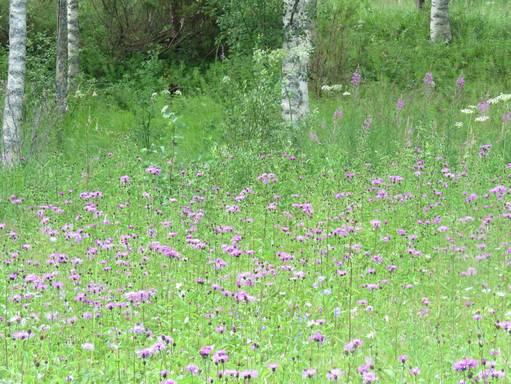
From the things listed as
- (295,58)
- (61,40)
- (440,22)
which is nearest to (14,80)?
(61,40)

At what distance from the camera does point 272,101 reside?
11.1 metres

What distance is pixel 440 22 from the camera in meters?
20.2

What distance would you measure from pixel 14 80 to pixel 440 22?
12.0 meters

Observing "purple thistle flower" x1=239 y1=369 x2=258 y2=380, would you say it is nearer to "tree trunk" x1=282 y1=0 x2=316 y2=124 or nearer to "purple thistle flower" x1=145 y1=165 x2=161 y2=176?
"purple thistle flower" x1=145 y1=165 x2=161 y2=176

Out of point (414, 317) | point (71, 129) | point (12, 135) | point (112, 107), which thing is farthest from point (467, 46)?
point (414, 317)

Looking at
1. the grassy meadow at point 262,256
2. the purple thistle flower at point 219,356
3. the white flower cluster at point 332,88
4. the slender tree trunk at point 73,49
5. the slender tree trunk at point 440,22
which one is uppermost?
the slender tree trunk at point 440,22

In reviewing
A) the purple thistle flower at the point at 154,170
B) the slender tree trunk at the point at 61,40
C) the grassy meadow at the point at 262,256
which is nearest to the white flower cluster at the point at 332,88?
the grassy meadow at the point at 262,256

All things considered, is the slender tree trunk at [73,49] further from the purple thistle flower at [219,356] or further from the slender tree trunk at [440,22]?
the purple thistle flower at [219,356]

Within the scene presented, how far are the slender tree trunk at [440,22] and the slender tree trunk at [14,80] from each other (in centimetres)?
1163

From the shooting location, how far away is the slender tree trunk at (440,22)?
20109 millimetres

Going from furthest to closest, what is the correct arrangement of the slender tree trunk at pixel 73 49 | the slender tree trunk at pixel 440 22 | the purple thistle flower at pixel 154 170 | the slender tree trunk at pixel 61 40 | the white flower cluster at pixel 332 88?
the slender tree trunk at pixel 440 22 → the slender tree trunk at pixel 73 49 → the white flower cluster at pixel 332 88 → the slender tree trunk at pixel 61 40 → the purple thistle flower at pixel 154 170

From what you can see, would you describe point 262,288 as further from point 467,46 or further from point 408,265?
point 467,46

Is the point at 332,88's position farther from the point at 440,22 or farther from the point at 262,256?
the point at 262,256

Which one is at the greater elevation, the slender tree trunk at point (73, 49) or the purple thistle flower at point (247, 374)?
the slender tree trunk at point (73, 49)
